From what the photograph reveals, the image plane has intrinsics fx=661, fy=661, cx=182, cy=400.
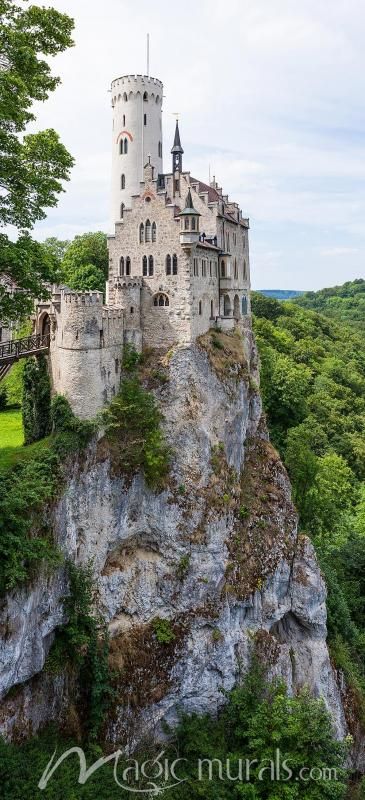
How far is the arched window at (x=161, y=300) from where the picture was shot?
39.5 m

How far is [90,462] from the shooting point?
33.6 meters

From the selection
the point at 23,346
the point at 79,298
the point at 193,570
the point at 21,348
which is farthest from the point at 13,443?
the point at 193,570

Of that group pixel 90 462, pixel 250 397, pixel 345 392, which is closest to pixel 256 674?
pixel 90 462

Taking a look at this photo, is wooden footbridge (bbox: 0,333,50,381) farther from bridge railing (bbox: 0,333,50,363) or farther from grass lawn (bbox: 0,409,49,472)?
grass lawn (bbox: 0,409,49,472)

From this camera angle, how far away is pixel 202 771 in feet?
107

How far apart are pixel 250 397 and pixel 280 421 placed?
20.2 m

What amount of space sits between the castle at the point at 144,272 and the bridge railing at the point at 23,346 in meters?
0.70

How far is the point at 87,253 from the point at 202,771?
124 ft

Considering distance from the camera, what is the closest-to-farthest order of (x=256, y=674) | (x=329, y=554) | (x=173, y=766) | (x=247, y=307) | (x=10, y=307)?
(x=10, y=307), (x=173, y=766), (x=256, y=674), (x=247, y=307), (x=329, y=554)

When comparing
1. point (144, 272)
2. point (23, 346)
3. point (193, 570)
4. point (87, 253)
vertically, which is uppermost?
point (87, 253)

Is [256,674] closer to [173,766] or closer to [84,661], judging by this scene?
[173,766]

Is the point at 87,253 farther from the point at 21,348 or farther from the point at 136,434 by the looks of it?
the point at 136,434

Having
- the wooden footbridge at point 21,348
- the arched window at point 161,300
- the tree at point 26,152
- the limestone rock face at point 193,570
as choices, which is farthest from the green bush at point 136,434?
the tree at point 26,152

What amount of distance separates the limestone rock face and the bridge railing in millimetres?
6239
